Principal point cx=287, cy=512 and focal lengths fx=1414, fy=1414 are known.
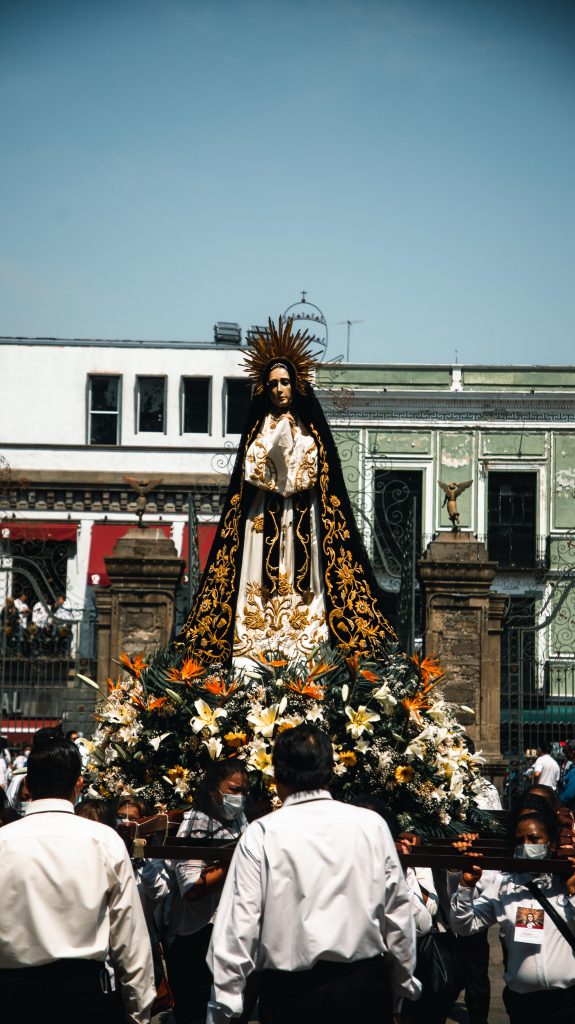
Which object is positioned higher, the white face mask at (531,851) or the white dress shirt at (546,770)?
the white face mask at (531,851)

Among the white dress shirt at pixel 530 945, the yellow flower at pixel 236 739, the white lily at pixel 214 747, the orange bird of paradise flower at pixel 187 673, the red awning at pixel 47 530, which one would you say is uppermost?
the red awning at pixel 47 530

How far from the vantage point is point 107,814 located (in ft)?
20.6

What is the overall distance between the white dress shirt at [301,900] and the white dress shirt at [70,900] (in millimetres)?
395

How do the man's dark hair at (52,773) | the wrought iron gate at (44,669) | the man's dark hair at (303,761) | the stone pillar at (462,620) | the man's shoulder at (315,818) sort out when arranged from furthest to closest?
the wrought iron gate at (44,669) < the stone pillar at (462,620) < the man's dark hair at (52,773) < the man's dark hair at (303,761) < the man's shoulder at (315,818)

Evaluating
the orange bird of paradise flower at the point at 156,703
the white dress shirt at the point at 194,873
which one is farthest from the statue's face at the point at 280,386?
the white dress shirt at the point at 194,873

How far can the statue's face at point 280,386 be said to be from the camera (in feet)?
25.8

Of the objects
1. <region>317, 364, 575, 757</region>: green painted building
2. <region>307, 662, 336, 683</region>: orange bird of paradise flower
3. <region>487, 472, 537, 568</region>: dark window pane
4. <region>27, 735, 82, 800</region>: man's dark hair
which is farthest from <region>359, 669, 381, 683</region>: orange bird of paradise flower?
<region>487, 472, 537, 568</region>: dark window pane

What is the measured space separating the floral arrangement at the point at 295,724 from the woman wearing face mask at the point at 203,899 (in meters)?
0.18

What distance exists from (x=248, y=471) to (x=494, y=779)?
239 inches

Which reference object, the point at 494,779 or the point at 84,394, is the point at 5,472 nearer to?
the point at 84,394

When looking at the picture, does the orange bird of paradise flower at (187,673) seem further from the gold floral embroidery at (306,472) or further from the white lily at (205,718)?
the gold floral embroidery at (306,472)

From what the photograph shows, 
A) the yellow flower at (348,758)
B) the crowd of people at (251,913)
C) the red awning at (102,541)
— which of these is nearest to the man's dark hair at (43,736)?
the crowd of people at (251,913)

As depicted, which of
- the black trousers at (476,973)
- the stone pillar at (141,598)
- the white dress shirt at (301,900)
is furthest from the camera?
the stone pillar at (141,598)

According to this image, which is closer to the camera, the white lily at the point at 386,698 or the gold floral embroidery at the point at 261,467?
the white lily at the point at 386,698
